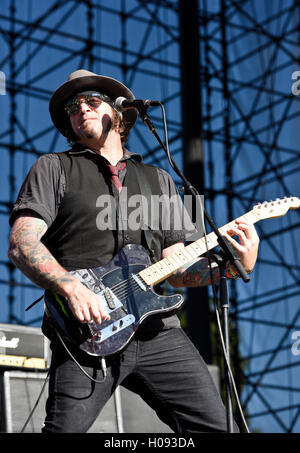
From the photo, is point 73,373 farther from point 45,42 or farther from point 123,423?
point 45,42

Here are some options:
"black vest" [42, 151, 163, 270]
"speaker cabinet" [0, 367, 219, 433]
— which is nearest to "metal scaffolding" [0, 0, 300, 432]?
"speaker cabinet" [0, 367, 219, 433]

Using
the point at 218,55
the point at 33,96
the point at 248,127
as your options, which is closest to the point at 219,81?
the point at 218,55

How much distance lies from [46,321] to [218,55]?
11.7 metres

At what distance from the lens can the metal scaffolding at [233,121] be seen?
1205 centimetres

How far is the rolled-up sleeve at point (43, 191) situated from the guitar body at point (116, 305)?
Result: 26cm

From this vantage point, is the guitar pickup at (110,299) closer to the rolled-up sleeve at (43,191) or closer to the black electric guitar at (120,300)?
the black electric guitar at (120,300)

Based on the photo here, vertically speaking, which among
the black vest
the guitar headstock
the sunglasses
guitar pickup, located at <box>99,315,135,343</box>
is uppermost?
the sunglasses

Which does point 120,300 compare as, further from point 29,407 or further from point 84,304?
point 29,407

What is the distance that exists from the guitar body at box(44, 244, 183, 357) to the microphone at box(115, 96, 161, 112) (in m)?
0.56

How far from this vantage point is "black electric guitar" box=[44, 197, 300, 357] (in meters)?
2.58

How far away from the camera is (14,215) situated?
107 inches

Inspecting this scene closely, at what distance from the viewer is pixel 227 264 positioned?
2.79 metres

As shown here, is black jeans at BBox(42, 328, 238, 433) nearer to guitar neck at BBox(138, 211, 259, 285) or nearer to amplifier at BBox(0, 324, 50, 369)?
guitar neck at BBox(138, 211, 259, 285)

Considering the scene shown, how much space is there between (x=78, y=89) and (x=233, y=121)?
10.7m
